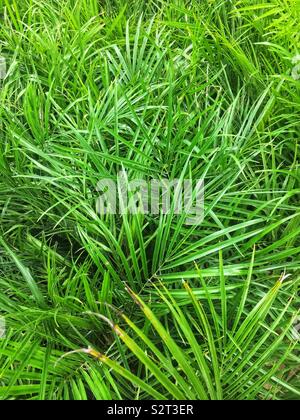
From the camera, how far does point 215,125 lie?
0.89 meters

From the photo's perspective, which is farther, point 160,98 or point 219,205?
point 160,98

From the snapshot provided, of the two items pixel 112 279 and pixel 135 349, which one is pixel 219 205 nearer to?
pixel 112 279

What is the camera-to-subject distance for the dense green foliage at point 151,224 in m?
0.60

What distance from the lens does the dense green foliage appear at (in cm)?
60

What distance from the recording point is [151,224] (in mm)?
814

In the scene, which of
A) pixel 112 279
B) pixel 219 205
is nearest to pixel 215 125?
pixel 219 205

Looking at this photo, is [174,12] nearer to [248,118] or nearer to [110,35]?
[110,35]

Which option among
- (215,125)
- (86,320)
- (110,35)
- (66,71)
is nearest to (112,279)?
(86,320)

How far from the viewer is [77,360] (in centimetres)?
64

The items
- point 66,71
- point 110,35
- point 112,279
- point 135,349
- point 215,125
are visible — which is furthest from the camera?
point 110,35

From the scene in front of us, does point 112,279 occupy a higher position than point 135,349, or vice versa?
point 112,279

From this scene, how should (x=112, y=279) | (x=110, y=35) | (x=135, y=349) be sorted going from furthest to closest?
(x=110, y=35) → (x=112, y=279) → (x=135, y=349)
